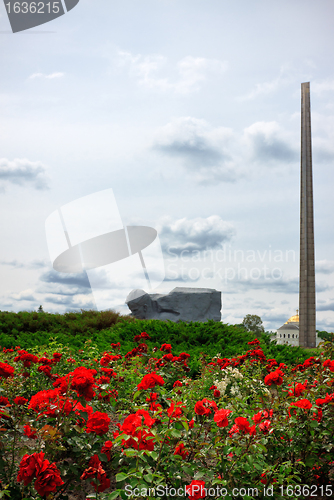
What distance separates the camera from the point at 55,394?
2.27 m

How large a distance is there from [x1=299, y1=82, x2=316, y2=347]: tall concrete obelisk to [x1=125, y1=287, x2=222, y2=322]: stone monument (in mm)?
4164

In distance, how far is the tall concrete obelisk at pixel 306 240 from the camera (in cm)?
1750

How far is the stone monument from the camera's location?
56.7 ft

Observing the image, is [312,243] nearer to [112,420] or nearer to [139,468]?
[112,420]

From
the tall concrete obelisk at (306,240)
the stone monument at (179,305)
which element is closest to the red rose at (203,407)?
the stone monument at (179,305)

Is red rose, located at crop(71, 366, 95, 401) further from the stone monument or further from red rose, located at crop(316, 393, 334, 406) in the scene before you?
the stone monument

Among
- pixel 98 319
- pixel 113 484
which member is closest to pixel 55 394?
pixel 113 484

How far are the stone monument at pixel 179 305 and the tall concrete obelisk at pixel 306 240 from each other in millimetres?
4164

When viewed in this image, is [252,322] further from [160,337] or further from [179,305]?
[160,337]

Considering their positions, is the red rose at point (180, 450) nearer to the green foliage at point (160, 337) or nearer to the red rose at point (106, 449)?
the red rose at point (106, 449)

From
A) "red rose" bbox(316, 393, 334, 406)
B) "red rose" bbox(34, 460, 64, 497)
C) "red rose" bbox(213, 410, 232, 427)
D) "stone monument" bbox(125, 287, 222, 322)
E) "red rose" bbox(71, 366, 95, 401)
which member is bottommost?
"red rose" bbox(34, 460, 64, 497)

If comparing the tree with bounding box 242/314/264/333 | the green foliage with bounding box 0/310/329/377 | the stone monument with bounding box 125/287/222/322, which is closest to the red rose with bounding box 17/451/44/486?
the green foliage with bounding box 0/310/329/377

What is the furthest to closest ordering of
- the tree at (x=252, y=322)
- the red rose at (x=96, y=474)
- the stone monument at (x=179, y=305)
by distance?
1. the tree at (x=252, y=322)
2. the stone monument at (x=179, y=305)
3. the red rose at (x=96, y=474)

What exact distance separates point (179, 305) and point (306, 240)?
23.6ft
